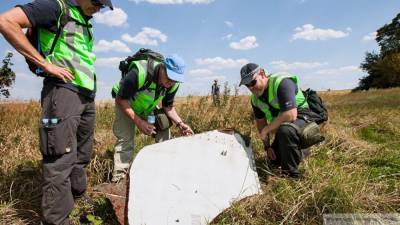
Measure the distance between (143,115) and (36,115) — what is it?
3.43m

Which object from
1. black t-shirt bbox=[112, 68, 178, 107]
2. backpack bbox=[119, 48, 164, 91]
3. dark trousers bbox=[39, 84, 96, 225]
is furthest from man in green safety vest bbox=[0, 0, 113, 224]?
backpack bbox=[119, 48, 164, 91]

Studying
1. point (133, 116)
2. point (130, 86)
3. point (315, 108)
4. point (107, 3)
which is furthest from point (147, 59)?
point (315, 108)

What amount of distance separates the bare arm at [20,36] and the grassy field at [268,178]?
4.39 ft

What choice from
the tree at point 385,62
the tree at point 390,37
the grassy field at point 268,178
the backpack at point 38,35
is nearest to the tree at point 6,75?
the grassy field at point 268,178

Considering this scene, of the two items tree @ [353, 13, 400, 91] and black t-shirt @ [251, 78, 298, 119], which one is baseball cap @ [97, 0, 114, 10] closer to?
black t-shirt @ [251, 78, 298, 119]

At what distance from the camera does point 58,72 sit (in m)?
2.80

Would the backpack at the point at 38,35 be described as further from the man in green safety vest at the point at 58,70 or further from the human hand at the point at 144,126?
the human hand at the point at 144,126

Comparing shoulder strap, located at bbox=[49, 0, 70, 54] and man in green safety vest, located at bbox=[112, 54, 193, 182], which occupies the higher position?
shoulder strap, located at bbox=[49, 0, 70, 54]

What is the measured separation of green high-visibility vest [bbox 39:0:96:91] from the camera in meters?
2.90

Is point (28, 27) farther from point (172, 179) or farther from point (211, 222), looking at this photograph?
point (211, 222)

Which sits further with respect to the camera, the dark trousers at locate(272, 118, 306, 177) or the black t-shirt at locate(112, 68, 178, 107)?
the dark trousers at locate(272, 118, 306, 177)

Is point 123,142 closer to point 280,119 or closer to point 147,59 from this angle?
point 147,59

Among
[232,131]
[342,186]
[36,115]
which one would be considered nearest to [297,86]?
[232,131]

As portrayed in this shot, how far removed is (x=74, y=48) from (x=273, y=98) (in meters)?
2.06
